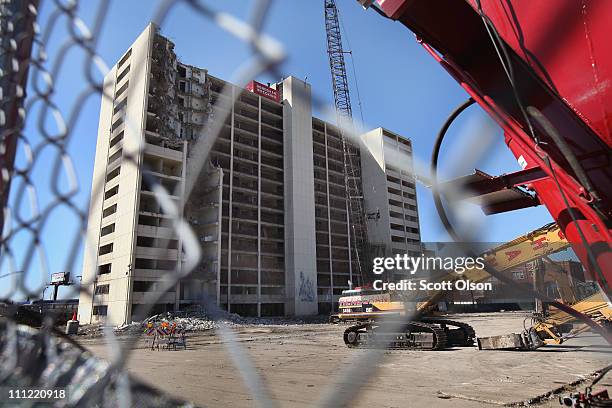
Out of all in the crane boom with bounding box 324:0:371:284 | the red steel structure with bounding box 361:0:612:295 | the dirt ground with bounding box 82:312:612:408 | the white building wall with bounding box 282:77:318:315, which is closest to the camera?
the red steel structure with bounding box 361:0:612:295

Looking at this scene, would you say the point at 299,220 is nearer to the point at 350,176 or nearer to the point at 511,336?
the point at 350,176

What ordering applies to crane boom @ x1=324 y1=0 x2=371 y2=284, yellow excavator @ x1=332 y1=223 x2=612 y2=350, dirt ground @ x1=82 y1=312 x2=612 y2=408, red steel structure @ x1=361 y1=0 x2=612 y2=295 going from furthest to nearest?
crane boom @ x1=324 y1=0 x2=371 y2=284, yellow excavator @ x1=332 y1=223 x2=612 y2=350, dirt ground @ x1=82 y1=312 x2=612 y2=408, red steel structure @ x1=361 y1=0 x2=612 y2=295

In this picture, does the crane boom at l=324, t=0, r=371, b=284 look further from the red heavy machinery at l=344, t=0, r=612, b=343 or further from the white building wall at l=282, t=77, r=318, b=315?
the red heavy machinery at l=344, t=0, r=612, b=343

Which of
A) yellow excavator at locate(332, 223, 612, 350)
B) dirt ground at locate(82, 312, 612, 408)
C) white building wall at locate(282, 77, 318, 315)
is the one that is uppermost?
white building wall at locate(282, 77, 318, 315)

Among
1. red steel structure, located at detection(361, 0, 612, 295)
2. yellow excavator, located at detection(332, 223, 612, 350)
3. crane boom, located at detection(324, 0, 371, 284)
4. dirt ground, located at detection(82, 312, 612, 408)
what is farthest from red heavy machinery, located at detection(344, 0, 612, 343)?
crane boom, located at detection(324, 0, 371, 284)

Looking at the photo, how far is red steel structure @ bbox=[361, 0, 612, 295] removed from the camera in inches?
70.9

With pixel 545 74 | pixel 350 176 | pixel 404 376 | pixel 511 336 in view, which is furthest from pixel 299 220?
pixel 545 74

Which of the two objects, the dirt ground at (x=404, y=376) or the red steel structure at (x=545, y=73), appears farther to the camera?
the dirt ground at (x=404, y=376)

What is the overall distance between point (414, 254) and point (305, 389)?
2724 inches

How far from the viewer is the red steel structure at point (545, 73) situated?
5.91ft

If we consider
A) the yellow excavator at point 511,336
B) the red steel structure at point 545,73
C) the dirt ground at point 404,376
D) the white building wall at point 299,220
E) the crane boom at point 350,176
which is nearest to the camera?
the red steel structure at point 545,73

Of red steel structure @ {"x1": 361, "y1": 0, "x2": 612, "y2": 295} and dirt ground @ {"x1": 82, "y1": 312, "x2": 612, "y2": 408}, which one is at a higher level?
red steel structure @ {"x1": 361, "y1": 0, "x2": 612, "y2": 295}

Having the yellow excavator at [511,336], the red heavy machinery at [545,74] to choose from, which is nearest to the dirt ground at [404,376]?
the yellow excavator at [511,336]

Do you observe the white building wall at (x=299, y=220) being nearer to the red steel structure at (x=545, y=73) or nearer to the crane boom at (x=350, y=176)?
the crane boom at (x=350, y=176)
